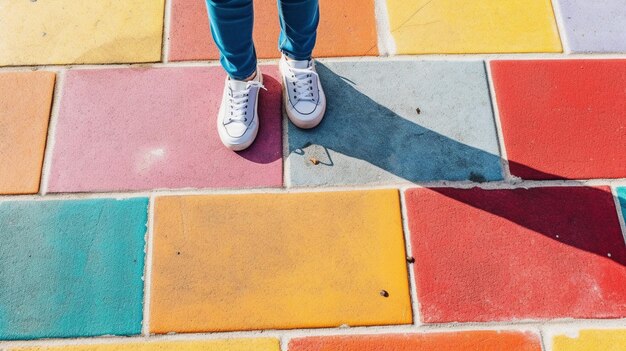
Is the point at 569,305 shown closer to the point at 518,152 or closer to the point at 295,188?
the point at 518,152

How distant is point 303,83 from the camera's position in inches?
68.4

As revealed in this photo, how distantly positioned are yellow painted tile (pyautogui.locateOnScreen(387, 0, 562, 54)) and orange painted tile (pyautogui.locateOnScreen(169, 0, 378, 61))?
0.11 m

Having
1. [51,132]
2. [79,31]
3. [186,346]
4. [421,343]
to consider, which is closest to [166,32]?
[79,31]

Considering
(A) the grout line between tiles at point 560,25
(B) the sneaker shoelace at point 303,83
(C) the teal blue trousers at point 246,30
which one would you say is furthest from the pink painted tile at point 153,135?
(A) the grout line between tiles at point 560,25

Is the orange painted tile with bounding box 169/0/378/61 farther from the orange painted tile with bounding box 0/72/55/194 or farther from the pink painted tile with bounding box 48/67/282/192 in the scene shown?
the orange painted tile with bounding box 0/72/55/194

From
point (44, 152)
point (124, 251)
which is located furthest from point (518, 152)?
point (44, 152)

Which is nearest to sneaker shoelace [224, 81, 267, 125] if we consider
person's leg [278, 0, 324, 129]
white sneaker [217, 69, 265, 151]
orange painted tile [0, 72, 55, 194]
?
white sneaker [217, 69, 265, 151]

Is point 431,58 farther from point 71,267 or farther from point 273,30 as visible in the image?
point 71,267

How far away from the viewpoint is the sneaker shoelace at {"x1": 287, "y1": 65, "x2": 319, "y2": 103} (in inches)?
68.3

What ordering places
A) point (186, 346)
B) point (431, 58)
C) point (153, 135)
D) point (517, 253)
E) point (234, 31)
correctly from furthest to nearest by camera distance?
1. point (431, 58)
2. point (153, 135)
3. point (517, 253)
4. point (186, 346)
5. point (234, 31)

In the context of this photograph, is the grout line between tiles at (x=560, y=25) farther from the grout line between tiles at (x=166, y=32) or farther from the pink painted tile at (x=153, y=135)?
the grout line between tiles at (x=166, y=32)

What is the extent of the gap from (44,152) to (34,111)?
16 centimetres

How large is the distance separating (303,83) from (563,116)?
89 cm

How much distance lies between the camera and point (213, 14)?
1.36 metres
